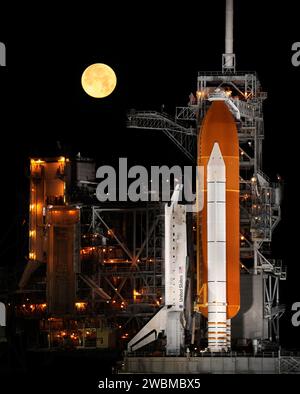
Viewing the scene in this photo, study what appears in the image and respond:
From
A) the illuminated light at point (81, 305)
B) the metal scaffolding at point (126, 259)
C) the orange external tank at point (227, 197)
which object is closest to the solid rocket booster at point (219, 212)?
the orange external tank at point (227, 197)

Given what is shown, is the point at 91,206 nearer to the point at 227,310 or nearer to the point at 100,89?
the point at 100,89

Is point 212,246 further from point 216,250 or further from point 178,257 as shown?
point 178,257

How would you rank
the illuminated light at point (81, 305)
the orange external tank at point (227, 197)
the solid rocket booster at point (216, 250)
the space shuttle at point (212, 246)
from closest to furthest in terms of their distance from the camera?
the space shuttle at point (212, 246), the solid rocket booster at point (216, 250), the orange external tank at point (227, 197), the illuminated light at point (81, 305)

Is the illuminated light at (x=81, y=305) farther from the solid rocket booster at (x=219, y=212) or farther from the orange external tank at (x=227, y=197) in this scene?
the orange external tank at (x=227, y=197)

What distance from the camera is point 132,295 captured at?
103 metres

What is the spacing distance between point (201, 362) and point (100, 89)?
22.3 metres

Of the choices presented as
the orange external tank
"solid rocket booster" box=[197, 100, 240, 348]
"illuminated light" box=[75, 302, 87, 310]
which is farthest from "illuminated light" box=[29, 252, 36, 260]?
the orange external tank

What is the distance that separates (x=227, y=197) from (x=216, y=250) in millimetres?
3225

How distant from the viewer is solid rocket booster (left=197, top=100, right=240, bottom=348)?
87.6 metres

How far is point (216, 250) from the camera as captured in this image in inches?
3440

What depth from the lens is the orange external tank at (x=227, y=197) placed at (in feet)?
291

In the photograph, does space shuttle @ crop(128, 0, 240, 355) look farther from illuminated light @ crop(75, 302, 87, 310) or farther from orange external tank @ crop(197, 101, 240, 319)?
illuminated light @ crop(75, 302, 87, 310)

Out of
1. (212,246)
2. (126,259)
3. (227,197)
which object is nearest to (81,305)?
(126,259)
